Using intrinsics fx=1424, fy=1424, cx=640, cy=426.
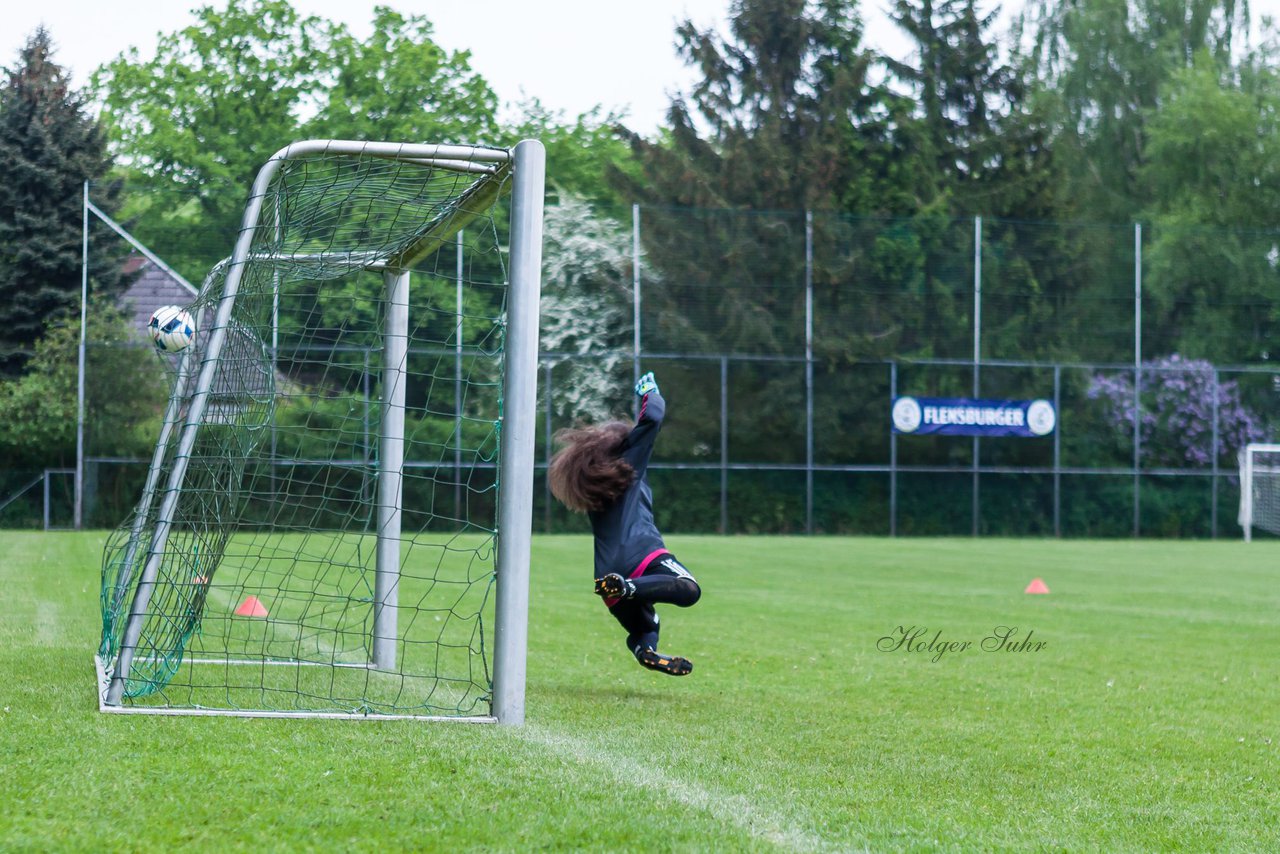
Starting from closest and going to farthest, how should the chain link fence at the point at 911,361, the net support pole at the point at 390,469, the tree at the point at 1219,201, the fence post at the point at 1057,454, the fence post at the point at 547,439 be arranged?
the net support pole at the point at 390,469
the fence post at the point at 547,439
the chain link fence at the point at 911,361
the fence post at the point at 1057,454
the tree at the point at 1219,201

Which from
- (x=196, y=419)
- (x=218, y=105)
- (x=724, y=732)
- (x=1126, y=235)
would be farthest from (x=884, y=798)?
(x=218, y=105)

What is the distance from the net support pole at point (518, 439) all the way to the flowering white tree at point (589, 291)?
2219 centimetres

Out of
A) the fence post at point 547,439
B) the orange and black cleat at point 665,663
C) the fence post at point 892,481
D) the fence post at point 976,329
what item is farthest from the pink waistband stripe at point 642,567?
the fence post at point 976,329

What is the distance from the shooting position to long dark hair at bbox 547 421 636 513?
6551 millimetres

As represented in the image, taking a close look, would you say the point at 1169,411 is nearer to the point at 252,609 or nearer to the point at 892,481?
the point at 892,481

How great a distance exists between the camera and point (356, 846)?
363 cm

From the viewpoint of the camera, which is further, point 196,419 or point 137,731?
point 196,419

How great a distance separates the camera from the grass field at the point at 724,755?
3906 millimetres

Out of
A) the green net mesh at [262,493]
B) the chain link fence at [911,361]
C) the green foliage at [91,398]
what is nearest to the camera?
the green net mesh at [262,493]

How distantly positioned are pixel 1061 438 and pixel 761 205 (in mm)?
9719

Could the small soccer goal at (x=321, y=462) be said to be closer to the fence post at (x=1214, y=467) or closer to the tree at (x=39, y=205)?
the tree at (x=39, y=205)

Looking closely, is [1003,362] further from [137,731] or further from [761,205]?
[137,731]

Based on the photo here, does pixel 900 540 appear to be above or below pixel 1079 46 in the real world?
below
